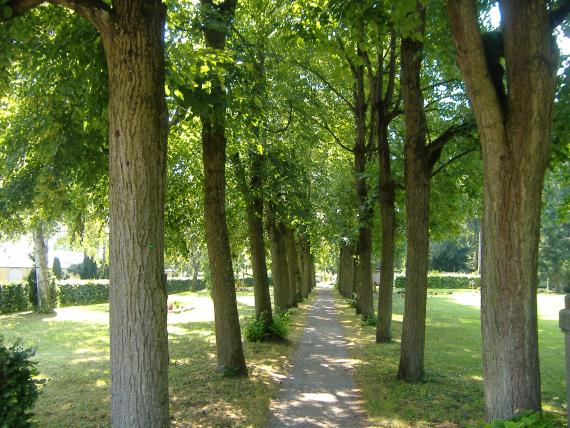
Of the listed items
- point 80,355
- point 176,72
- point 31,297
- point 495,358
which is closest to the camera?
point 495,358

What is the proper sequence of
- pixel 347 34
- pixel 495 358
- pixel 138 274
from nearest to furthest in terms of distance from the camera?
pixel 138 274 < pixel 495 358 < pixel 347 34

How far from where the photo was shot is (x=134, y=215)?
484cm

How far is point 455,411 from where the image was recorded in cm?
769

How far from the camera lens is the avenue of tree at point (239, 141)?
4.89m

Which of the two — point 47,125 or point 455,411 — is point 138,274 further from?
point 455,411

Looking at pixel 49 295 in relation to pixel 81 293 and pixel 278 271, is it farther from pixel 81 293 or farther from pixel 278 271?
pixel 278 271

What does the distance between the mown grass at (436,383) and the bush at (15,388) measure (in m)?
4.27

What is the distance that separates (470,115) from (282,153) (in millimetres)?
6228

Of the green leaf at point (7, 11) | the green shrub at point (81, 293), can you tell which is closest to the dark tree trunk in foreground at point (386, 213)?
the green leaf at point (7, 11)

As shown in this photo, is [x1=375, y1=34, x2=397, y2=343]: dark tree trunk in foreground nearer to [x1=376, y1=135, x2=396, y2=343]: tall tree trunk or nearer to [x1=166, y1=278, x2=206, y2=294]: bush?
→ [x1=376, y1=135, x2=396, y2=343]: tall tree trunk

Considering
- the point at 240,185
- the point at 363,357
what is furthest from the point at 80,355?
the point at 363,357

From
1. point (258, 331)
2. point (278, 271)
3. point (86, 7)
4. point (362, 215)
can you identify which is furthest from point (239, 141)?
point (86, 7)

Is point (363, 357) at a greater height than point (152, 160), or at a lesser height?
lesser

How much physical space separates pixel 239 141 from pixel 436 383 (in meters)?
7.15
